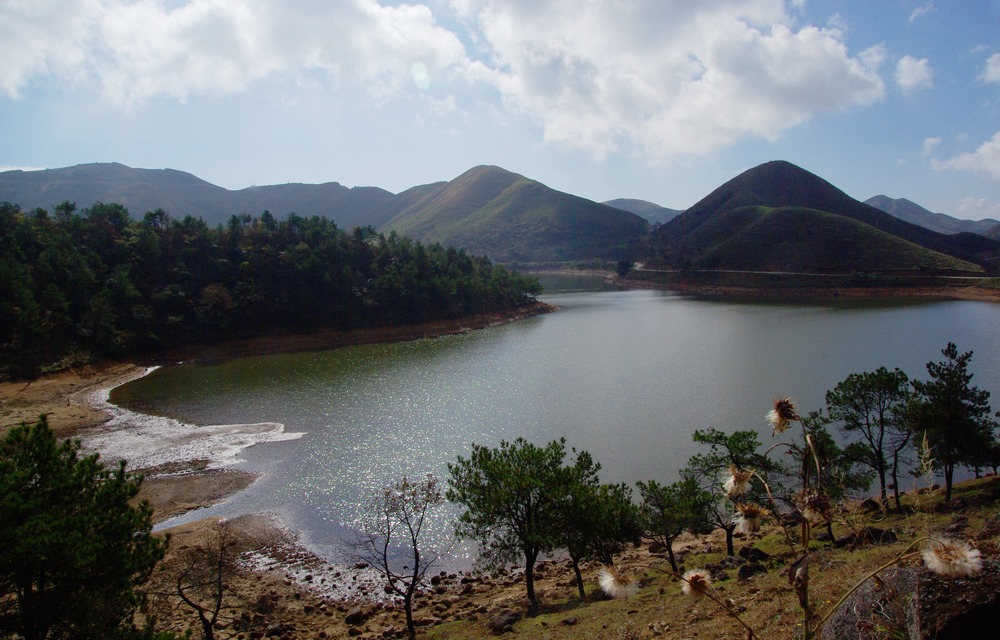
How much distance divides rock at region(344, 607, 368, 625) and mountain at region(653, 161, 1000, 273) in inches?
4638

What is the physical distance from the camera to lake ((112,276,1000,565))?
95.1 feet

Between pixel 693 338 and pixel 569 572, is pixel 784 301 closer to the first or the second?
pixel 693 338

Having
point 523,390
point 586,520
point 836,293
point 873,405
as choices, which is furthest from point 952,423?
point 836,293

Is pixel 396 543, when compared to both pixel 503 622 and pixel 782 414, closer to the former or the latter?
pixel 503 622

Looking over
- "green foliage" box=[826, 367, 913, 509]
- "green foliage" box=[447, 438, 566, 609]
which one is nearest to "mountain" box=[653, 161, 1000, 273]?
"green foliage" box=[826, 367, 913, 509]

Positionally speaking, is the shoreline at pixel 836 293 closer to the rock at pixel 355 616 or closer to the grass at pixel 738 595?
the grass at pixel 738 595

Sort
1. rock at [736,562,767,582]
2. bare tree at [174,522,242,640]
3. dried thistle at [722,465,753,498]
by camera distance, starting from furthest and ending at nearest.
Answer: bare tree at [174,522,242,640] → rock at [736,562,767,582] → dried thistle at [722,465,753,498]

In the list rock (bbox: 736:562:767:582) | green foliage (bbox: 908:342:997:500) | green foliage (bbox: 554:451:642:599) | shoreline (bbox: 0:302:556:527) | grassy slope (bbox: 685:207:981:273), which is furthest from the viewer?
grassy slope (bbox: 685:207:981:273)

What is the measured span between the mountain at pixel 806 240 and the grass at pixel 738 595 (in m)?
108

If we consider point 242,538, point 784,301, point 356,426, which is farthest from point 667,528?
point 784,301

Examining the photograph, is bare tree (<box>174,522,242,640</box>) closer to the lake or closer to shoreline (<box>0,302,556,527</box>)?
the lake

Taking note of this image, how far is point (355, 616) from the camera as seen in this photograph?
17.9 meters

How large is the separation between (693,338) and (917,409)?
4436 cm

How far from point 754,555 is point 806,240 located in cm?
12579
